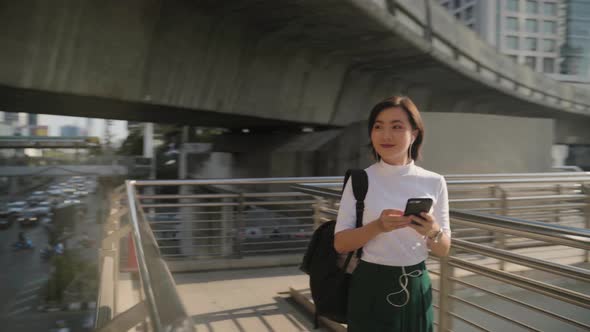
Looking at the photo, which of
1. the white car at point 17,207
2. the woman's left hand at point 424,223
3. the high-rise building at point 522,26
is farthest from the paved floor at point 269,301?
the high-rise building at point 522,26

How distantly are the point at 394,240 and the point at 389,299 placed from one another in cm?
25

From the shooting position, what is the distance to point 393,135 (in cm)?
206

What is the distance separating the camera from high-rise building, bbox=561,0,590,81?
8938 cm

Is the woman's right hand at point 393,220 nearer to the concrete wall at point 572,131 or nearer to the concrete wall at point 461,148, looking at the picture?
the concrete wall at point 461,148

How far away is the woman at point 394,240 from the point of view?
2006 millimetres

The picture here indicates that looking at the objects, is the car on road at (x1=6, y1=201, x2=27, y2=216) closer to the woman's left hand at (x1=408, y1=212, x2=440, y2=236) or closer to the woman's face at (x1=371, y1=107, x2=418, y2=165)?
the woman's face at (x1=371, y1=107, x2=418, y2=165)

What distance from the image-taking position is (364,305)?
207cm

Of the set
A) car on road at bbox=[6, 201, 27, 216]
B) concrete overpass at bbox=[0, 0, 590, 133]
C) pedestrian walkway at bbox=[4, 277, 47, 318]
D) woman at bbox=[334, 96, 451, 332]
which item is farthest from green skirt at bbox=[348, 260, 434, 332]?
car on road at bbox=[6, 201, 27, 216]

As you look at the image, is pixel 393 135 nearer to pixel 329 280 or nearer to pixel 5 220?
pixel 329 280

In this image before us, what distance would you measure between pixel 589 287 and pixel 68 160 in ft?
68.9


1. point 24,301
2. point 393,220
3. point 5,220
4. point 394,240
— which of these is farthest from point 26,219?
point 393,220

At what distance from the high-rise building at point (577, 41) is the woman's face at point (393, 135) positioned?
101m

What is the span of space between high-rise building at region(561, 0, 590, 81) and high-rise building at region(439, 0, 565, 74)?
6.89 ft

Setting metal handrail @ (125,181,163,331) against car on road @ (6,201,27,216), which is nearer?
metal handrail @ (125,181,163,331)
